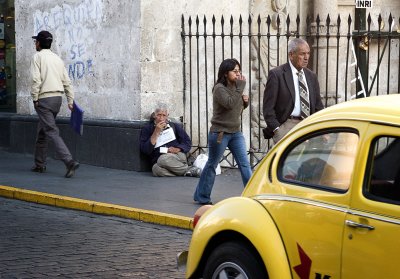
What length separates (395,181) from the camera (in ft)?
17.3

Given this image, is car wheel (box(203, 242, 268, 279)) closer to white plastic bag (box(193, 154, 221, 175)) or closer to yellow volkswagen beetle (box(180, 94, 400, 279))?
yellow volkswagen beetle (box(180, 94, 400, 279))

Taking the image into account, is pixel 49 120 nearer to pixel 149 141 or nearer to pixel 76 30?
pixel 149 141

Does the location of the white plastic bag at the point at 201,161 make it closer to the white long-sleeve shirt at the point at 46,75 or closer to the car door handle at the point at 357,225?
the white long-sleeve shirt at the point at 46,75

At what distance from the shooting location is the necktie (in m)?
9.84

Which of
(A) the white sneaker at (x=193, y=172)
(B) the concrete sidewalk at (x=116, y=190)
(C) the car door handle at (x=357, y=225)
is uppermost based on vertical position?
(C) the car door handle at (x=357, y=225)

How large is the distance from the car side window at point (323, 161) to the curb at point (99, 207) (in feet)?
14.1

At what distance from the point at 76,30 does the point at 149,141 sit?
8.60 ft

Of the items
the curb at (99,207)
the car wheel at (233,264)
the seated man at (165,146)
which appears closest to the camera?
the car wheel at (233,264)

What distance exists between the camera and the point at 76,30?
50.5ft

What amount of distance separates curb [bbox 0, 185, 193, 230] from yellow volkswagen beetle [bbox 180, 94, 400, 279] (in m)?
4.08

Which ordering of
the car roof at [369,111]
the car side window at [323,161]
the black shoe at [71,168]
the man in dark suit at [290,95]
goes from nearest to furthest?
1. the car roof at [369,111]
2. the car side window at [323,161]
3. the man in dark suit at [290,95]
4. the black shoe at [71,168]

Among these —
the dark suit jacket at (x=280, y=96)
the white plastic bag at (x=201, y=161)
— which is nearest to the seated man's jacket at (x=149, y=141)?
the white plastic bag at (x=201, y=161)

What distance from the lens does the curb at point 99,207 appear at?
34.4ft

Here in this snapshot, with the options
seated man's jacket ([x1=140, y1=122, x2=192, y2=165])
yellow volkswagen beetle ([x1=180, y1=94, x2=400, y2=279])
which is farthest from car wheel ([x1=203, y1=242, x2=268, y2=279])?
seated man's jacket ([x1=140, y1=122, x2=192, y2=165])
